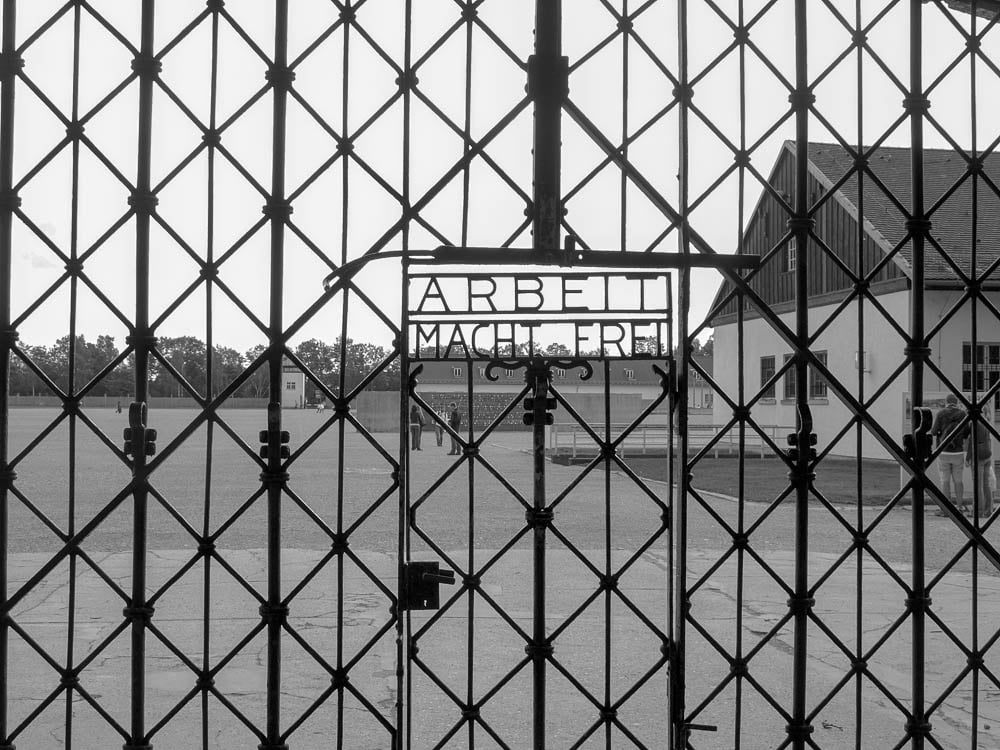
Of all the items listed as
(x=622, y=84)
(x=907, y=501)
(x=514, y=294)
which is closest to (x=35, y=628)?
(x=514, y=294)

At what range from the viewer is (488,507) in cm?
1365

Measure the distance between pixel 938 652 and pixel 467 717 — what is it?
14.5ft

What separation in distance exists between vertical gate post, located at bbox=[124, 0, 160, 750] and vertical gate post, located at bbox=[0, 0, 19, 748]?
1.19ft

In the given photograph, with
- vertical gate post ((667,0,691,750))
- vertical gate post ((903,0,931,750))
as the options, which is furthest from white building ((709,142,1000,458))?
vertical gate post ((667,0,691,750))

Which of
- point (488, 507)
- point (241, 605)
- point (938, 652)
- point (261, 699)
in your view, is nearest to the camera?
point (261, 699)

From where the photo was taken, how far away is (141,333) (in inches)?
108

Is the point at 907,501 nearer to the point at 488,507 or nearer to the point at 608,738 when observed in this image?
the point at 488,507

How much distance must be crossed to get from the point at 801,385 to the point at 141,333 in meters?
2.11

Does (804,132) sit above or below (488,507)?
above

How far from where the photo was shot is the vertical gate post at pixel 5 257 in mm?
2713

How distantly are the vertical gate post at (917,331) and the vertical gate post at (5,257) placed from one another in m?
2.90

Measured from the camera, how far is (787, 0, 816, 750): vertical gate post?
116 inches

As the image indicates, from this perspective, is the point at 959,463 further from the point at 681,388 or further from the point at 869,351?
the point at 681,388

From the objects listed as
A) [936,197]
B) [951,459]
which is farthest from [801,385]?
[936,197]
